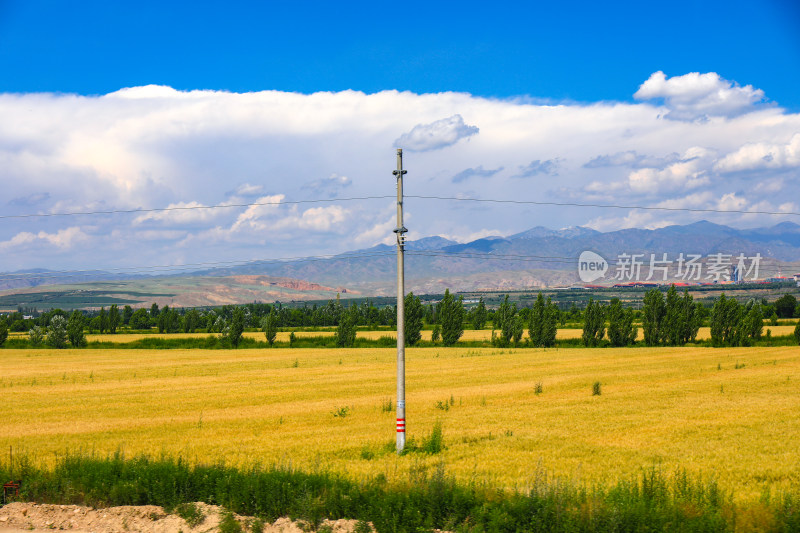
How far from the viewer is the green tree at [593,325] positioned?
80.8 m

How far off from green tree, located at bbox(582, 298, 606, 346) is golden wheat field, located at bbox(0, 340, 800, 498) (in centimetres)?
2427

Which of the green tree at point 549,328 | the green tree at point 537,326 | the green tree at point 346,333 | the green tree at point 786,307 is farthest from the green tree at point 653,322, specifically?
the green tree at point 786,307

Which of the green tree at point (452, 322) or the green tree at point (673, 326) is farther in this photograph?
the green tree at point (452, 322)

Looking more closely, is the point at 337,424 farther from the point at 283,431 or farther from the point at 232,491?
the point at 232,491

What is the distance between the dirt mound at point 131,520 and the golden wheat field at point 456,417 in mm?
2571

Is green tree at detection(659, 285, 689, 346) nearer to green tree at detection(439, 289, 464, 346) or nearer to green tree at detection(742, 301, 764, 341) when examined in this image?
green tree at detection(742, 301, 764, 341)

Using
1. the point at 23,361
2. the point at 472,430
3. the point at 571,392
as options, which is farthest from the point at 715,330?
the point at 23,361

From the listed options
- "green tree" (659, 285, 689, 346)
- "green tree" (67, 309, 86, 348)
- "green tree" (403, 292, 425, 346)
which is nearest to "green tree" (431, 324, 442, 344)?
"green tree" (403, 292, 425, 346)

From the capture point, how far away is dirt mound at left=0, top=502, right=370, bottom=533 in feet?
41.4

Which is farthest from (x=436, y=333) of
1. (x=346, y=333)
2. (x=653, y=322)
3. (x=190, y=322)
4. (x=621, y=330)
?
(x=190, y=322)

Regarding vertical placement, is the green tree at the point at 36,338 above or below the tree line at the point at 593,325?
below

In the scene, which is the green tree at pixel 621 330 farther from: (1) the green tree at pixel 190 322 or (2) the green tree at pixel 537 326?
(1) the green tree at pixel 190 322

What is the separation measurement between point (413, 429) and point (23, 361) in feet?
196

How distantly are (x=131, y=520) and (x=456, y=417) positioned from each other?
641 inches
